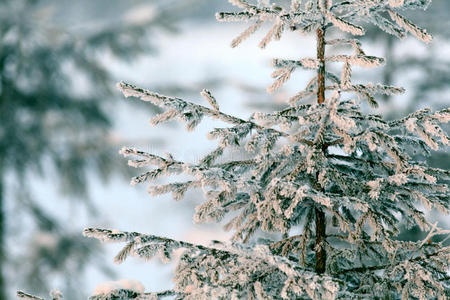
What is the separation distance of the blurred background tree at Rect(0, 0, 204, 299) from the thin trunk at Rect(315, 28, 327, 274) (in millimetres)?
8017

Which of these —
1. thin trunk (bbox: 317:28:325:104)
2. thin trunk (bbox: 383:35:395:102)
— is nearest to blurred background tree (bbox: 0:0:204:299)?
thin trunk (bbox: 383:35:395:102)

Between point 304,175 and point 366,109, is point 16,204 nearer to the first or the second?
point 366,109

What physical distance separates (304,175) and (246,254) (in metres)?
0.60

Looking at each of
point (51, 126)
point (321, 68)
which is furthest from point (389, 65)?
point (51, 126)

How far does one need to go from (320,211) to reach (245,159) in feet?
1.56

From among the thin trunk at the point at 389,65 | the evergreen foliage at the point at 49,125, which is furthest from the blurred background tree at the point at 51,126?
the thin trunk at the point at 389,65

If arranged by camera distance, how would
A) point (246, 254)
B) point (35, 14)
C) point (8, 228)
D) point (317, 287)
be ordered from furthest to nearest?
point (35, 14) → point (8, 228) → point (246, 254) → point (317, 287)

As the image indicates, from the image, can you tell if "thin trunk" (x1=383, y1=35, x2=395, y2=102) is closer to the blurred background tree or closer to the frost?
the blurred background tree

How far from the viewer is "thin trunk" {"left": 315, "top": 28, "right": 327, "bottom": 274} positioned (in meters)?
2.71

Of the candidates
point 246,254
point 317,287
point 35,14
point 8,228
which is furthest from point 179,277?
point 35,14

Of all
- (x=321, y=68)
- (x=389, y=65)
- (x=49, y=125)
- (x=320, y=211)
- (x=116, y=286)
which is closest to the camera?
(x=321, y=68)

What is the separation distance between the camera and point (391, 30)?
268 cm

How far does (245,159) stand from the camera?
2893mm

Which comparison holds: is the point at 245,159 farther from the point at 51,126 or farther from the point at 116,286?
the point at 51,126
